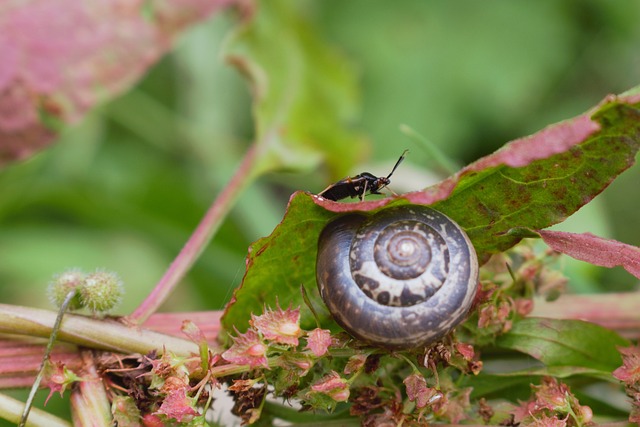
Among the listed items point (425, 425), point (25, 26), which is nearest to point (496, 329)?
point (425, 425)

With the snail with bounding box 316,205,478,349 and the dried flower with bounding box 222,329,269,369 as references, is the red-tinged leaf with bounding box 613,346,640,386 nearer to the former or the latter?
the snail with bounding box 316,205,478,349

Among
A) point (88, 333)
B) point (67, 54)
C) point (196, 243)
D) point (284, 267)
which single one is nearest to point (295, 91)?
point (67, 54)

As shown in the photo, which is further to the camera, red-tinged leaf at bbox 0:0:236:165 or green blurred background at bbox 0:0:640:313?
green blurred background at bbox 0:0:640:313

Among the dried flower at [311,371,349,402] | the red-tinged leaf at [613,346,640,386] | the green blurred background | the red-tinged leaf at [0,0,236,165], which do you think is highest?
the green blurred background

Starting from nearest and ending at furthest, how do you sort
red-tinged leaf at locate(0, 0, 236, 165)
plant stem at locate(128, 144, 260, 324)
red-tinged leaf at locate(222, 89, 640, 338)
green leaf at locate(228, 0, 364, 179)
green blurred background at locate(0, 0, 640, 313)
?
red-tinged leaf at locate(222, 89, 640, 338) < plant stem at locate(128, 144, 260, 324) < red-tinged leaf at locate(0, 0, 236, 165) < green leaf at locate(228, 0, 364, 179) < green blurred background at locate(0, 0, 640, 313)

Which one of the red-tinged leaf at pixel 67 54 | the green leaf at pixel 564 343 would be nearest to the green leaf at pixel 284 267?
the green leaf at pixel 564 343

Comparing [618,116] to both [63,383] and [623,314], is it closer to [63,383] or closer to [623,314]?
[623,314]

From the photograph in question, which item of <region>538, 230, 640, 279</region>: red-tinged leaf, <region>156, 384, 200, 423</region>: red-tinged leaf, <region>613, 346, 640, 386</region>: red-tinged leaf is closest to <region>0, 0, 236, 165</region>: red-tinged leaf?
<region>156, 384, 200, 423</region>: red-tinged leaf

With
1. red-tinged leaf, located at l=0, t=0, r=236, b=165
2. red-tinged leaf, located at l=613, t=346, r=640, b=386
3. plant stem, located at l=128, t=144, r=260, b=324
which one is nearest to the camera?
red-tinged leaf, located at l=613, t=346, r=640, b=386

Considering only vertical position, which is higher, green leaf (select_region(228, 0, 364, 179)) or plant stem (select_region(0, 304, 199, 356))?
green leaf (select_region(228, 0, 364, 179))

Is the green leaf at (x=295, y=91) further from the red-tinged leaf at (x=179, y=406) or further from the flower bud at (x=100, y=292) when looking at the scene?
the red-tinged leaf at (x=179, y=406)
